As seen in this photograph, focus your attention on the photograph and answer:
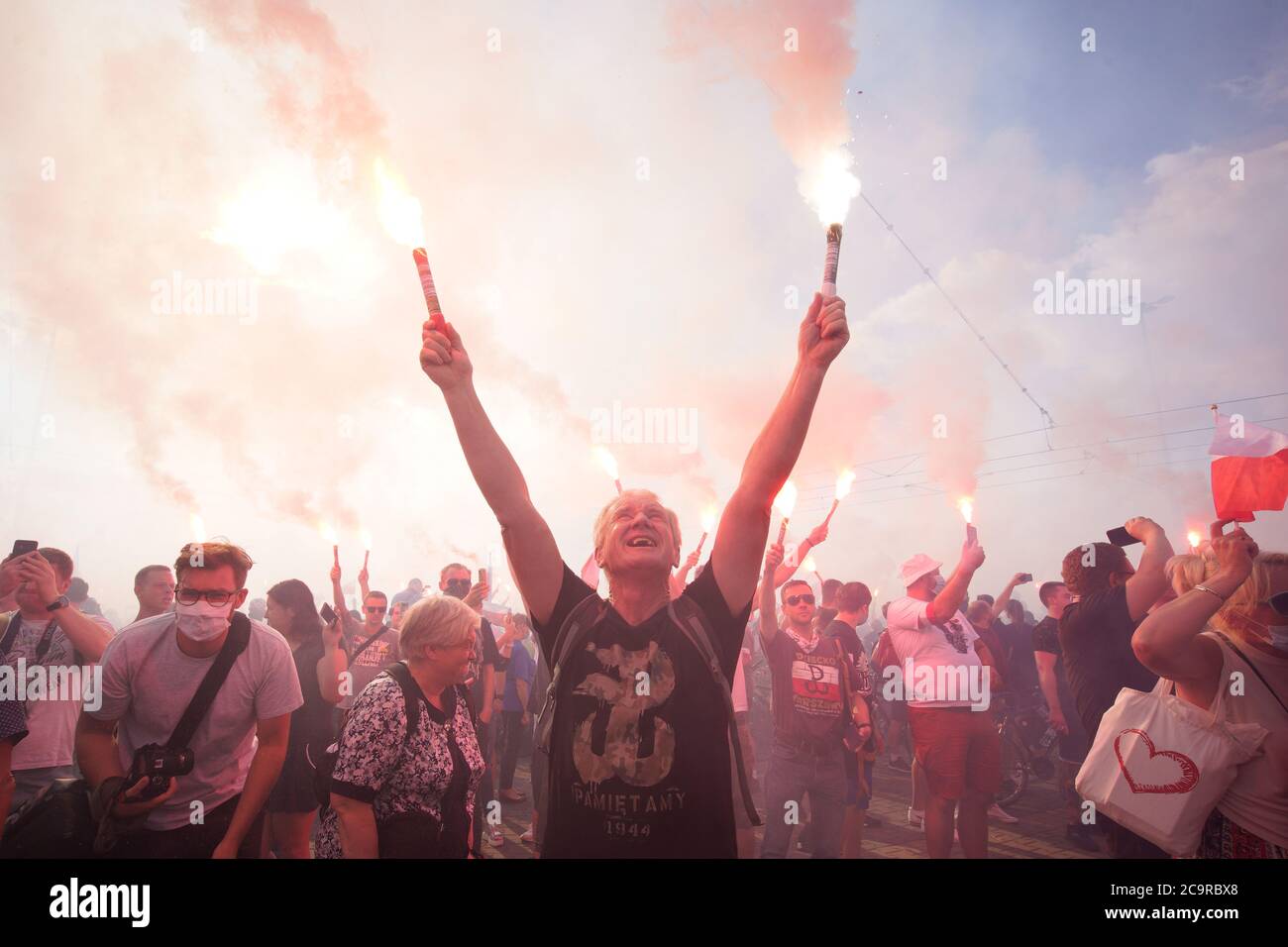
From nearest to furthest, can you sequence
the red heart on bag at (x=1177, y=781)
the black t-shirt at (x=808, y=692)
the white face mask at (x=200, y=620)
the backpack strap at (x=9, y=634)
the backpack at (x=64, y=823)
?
the red heart on bag at (x=1177, y=781) → the backpack at (x=64, y=823) → the white face mask at (x=200, y=620) → the backpack strap at (x=9, y=634) → the black t-shirt at (x=808, y=692)

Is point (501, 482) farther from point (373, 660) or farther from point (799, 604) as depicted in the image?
point (373, 660)

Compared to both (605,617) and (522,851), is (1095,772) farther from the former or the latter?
(522,851)

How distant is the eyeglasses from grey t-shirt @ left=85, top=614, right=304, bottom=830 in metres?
0.23

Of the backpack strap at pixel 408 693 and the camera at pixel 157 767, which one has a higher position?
the backpack strap at pixel 408 693

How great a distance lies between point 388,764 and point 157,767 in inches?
53.2

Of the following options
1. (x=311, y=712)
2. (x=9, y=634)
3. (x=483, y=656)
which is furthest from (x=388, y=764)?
(x=483, y=656)

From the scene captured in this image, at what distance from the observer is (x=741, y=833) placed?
14.3ft

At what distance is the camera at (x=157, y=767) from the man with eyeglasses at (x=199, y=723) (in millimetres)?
26

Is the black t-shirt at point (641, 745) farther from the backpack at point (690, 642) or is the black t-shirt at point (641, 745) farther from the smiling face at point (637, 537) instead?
the smiling face at point (637, 537)

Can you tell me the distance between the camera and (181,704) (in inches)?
147

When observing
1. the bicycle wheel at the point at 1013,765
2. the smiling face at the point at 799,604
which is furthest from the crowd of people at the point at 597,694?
the bicycle wheel at the point at 1013,765

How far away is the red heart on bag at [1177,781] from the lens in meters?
3.27

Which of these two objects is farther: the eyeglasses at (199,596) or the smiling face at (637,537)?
the eyeglasses at (199,596)

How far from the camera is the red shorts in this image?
19.7 feet
